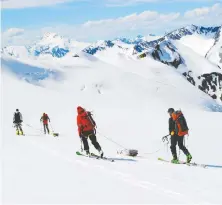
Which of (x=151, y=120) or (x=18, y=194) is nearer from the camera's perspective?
(x=18, y=194)

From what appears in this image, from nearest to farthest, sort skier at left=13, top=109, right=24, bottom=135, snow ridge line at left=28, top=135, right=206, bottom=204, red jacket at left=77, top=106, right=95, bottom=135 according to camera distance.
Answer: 1. snow ridge line at left=28, top=135, right=206, bottom=204
2. red jacket at left=77, top=106, right=95, bottom=135
3. skier at left=13, top=109, right=24, bottom=135

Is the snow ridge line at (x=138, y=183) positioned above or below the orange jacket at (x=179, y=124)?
below

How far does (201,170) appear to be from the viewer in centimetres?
1477

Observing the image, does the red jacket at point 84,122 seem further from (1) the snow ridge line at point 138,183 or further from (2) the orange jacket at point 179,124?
(2) the orange jacket at point 179,124

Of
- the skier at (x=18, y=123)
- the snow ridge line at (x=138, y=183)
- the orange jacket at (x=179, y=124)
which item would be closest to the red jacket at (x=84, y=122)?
the snow ridge line at (x=138, y=183)

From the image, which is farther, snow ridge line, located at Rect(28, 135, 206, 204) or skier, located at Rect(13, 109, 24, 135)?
skier, located at Rect(13, 109, 24, 135)

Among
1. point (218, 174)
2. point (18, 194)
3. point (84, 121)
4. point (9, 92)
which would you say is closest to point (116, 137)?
point (84, 121)

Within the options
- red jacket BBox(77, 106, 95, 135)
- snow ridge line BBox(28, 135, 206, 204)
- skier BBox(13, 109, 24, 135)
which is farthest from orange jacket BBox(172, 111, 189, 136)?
skier BBox(13, 109, 24, 135)

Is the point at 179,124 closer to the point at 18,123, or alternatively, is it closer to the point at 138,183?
the point at 138,183

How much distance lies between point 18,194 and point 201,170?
7.66 m

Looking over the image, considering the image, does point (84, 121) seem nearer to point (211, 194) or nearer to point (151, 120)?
point (211, 194)

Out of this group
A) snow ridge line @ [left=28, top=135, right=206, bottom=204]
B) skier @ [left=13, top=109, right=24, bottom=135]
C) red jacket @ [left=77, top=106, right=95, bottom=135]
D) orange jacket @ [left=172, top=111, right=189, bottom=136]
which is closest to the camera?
snow ridge line @ [left=28, top=135, right=206, bottom=204]

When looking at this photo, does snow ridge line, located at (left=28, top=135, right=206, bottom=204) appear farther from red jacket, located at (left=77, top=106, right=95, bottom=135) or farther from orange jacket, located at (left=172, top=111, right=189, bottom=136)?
orange jacket, located at (left=172, top=111, right=189, bottom=136)

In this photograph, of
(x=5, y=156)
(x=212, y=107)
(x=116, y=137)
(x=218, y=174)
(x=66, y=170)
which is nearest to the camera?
(x=66, y=170)
